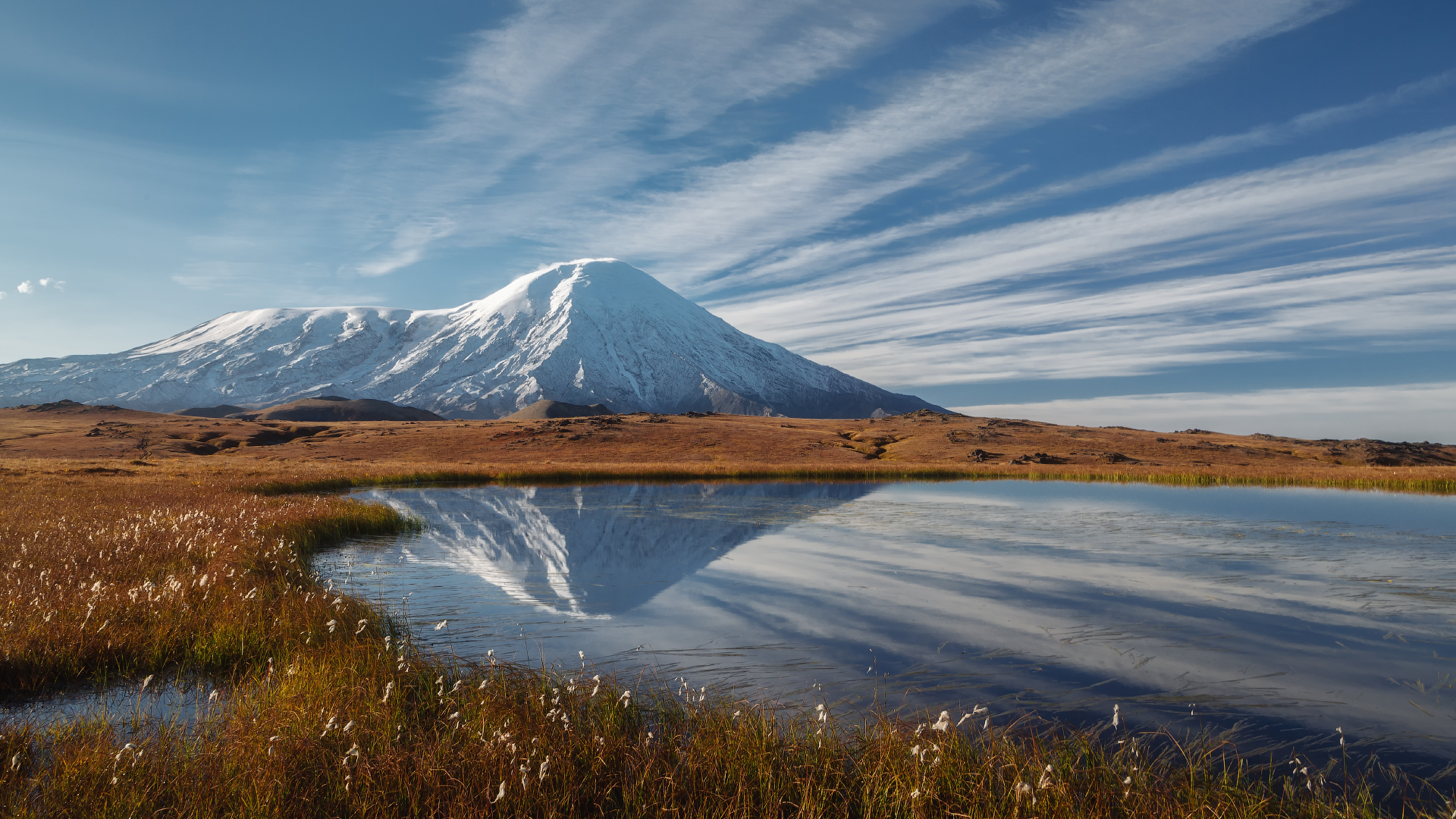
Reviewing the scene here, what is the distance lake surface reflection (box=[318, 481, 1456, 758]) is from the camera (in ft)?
37.1

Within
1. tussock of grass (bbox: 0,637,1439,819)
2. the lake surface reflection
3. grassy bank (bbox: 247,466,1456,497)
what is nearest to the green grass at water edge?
grassy bank (bbox: 247,466,1456,497)

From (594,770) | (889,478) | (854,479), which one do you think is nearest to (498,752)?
(594,770)

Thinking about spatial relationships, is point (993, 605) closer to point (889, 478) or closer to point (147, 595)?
point (147, 595)

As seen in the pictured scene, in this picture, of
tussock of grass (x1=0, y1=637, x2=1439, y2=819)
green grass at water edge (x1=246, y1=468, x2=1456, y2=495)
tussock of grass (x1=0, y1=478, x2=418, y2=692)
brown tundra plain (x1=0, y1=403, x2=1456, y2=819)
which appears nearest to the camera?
tussock of grass (x1=0, y1=637, x2=1439, y2=819)

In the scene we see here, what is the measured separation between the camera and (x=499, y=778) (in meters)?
6.74

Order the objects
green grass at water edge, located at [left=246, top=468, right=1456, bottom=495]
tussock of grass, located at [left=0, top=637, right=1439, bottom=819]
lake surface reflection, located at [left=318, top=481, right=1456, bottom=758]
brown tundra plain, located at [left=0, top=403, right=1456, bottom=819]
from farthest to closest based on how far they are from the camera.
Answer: green grass at water edge, located at [left=246, top=468, right=1456, bottom=495] → lake surface reflection, located at [left=318, top=481, right=1456, bottom=758] → brown tundra plain, located at [left=0, top=403, right=1456, bottom=819] → tussock of grass, located at [left=0, top=637, right=1439, bottom=819]

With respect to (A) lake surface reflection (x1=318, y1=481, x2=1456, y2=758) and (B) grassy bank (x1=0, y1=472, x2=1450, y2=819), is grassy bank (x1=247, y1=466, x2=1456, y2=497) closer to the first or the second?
(A) lake surface reflection (x1=318, y1=481, x2=1456, y2=758)

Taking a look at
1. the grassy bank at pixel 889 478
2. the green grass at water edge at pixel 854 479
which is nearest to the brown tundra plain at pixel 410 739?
the green grass at water edge at pixel 854 479

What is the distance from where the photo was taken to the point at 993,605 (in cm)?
1703

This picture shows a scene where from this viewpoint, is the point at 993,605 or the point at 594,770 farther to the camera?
the point at 993,605

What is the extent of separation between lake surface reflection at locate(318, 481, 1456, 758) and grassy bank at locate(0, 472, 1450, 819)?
201 cm

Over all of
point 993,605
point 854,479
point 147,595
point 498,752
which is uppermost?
point 498,752

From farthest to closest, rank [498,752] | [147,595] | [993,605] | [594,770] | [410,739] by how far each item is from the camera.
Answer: [993,605] → [147,595] → [410,739] → [594,770] → [498,752]

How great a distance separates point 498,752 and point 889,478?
61.8 m
